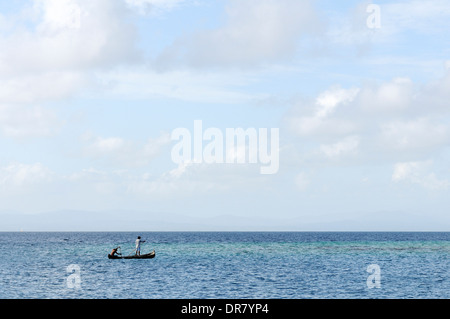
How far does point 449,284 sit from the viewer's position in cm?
4978

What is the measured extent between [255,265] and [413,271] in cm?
1854

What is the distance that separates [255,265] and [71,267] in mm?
22098
